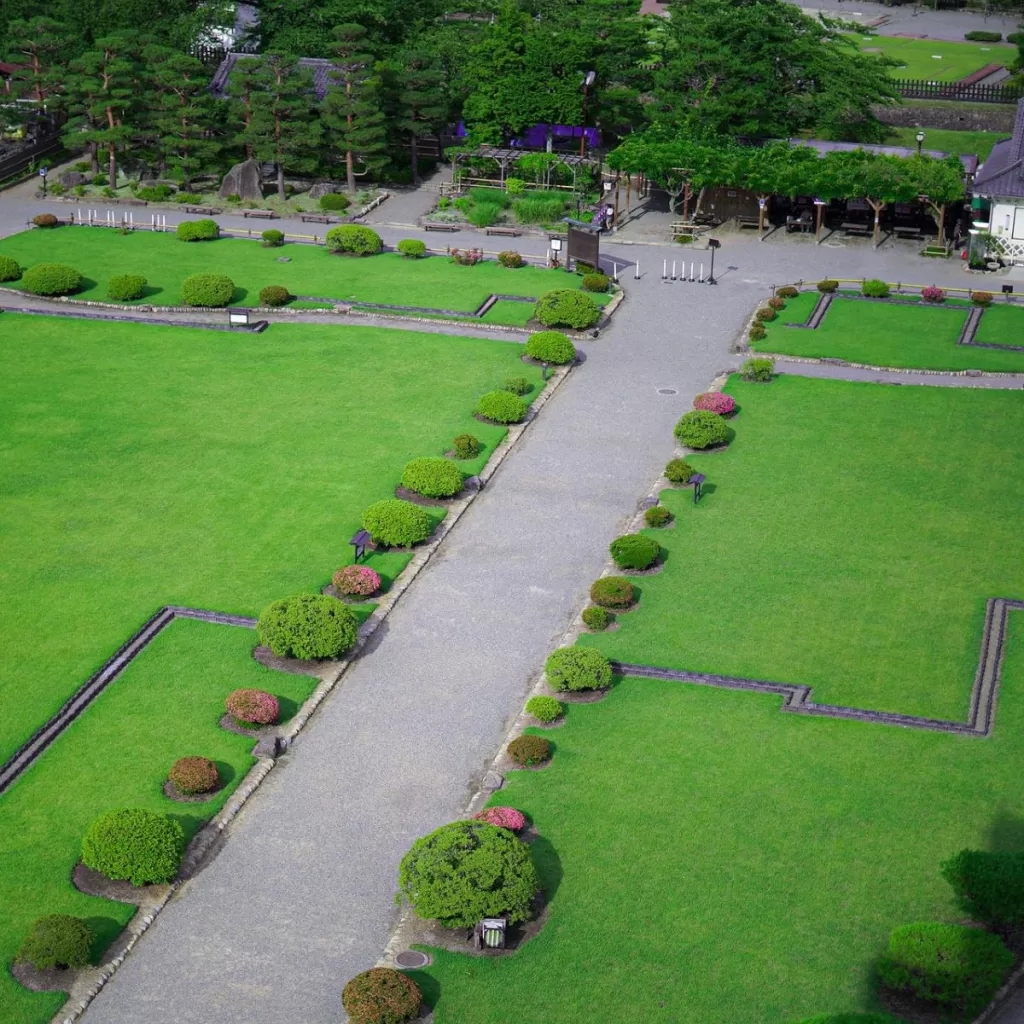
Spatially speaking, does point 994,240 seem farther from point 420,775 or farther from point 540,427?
point 420,775

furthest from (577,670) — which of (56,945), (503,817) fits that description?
(56,945)

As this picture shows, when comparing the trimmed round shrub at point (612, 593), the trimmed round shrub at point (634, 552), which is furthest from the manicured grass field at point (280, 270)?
the trimmed round shrub at point (612, 593)

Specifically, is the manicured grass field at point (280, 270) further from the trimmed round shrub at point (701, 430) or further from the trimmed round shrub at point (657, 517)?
the trimmed round shrub at point (657, 517)

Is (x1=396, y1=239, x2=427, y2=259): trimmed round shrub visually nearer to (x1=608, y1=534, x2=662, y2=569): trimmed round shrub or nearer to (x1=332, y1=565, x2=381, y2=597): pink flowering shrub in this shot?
(x1=608, y1=534, x2=662, y2=569): trimmed round shrub

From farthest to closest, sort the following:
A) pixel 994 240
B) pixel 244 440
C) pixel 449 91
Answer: pixel 449 91 → pixel 994 240 → pixel 244 440

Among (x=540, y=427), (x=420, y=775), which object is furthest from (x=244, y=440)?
(x=420, y=775)

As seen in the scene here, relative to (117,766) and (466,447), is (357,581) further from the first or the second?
(466,447)
